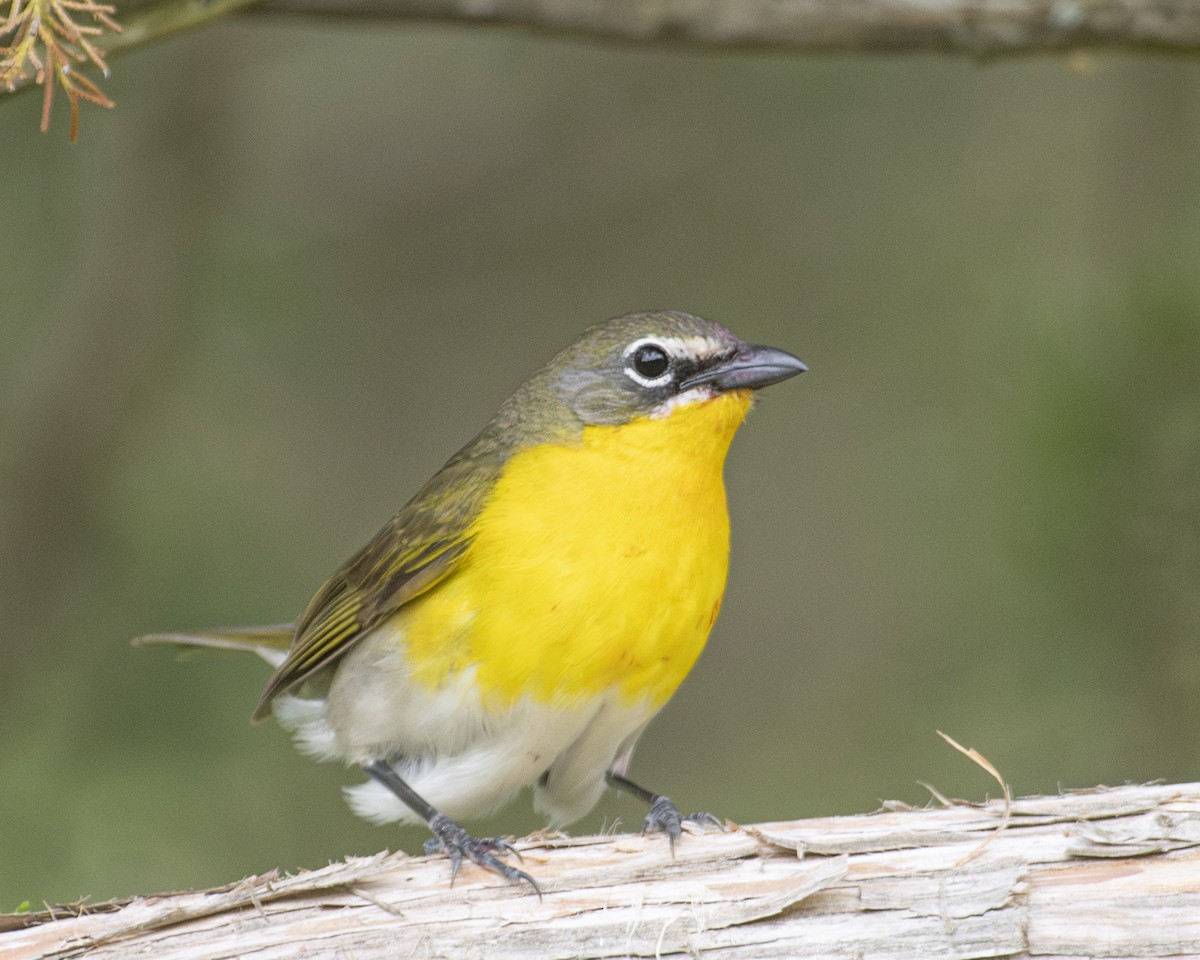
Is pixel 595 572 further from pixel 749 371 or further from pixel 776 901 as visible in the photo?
pixel 776 901

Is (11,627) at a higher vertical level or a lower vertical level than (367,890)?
higher

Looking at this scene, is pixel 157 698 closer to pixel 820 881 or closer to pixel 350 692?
pixel 350 692

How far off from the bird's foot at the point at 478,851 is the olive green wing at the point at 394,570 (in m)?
0.82

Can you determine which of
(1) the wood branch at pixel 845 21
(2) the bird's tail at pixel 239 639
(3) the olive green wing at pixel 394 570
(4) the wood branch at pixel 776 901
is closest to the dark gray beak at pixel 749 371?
(3) the olive green wing at pixel 394 570

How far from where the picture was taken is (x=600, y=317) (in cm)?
928

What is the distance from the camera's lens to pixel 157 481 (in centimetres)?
739

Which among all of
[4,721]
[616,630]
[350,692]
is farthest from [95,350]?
[616,630]

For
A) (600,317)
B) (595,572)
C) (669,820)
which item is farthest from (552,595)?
(600,317)

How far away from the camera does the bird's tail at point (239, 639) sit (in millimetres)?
5992

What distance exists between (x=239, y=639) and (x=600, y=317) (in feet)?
12.6

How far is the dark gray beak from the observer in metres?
4.90

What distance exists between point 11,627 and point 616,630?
3.44 meters

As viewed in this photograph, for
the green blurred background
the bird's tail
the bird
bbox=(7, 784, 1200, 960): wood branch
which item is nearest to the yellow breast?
the bird

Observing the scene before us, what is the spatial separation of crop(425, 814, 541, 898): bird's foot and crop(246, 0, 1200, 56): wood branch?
2754 millimetres
